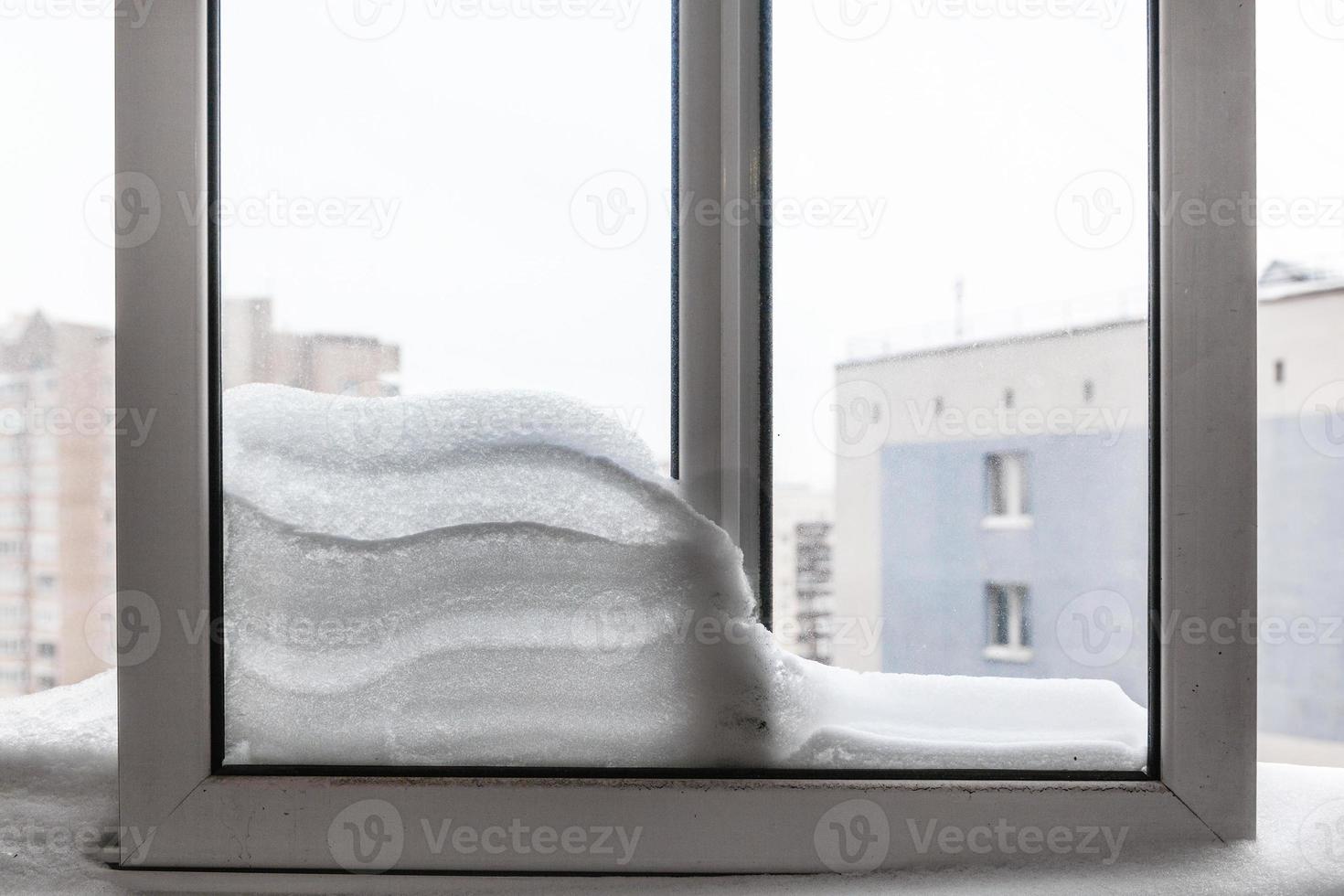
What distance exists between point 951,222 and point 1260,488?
1.23 ft

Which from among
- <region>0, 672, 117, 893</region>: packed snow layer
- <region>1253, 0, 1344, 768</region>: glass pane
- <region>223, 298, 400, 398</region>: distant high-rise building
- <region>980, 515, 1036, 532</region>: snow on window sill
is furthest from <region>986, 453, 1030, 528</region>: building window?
<region>0, 672, 117, 893</region>: packed snow layer

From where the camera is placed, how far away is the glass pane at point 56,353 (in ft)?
2.44

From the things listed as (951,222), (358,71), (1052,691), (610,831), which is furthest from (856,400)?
(358,71)

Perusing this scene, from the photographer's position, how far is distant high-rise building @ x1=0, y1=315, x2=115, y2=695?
756mm

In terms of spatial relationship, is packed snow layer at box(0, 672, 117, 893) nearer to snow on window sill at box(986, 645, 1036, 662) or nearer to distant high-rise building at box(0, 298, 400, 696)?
distant high-rise building at box(0, 298, 400, 696)

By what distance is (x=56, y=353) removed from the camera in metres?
0.76

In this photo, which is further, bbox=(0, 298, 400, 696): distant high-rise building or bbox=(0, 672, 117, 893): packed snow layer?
bbox=(0, 298, 400, 696): distant high-rise building

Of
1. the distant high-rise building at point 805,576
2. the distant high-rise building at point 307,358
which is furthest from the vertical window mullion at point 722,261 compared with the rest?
the distant high-rise building at point 307,358

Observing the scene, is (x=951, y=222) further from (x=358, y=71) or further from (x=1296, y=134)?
(x=358, y=71)

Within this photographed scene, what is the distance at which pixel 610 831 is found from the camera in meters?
0.65

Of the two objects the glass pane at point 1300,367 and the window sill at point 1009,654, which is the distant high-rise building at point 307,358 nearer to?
the window sill at point 1009,654

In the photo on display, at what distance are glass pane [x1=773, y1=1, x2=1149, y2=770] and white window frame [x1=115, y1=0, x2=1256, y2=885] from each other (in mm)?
38

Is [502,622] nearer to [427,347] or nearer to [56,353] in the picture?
[427,347]

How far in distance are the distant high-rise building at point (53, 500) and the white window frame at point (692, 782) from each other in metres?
0.14
